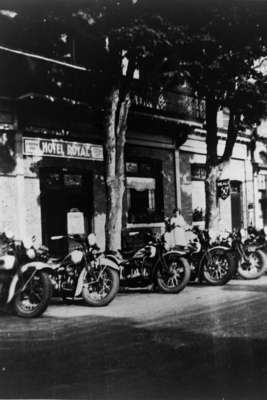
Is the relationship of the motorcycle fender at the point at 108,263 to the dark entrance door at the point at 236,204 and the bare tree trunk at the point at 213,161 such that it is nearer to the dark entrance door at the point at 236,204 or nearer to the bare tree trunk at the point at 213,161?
the bare tree trunk at the point at 213,161

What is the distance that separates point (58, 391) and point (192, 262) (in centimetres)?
658

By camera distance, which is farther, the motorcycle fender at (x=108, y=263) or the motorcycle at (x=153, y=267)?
the motorcycle at (x=153, y=267)

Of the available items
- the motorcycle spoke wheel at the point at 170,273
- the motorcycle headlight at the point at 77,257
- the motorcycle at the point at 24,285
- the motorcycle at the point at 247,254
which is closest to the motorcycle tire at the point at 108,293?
the motorcycle headlight at the point at 77,257

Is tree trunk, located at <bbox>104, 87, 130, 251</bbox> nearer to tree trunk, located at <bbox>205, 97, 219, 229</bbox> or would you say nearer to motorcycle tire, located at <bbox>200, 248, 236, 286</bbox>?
motorcycle tire, located at <bbox>200, 248, 236, 286</bbox>

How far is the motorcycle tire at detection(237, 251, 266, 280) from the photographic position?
436 inches

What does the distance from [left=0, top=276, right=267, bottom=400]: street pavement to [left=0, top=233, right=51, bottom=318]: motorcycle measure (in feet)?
0.71

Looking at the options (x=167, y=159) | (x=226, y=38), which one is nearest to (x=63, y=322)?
(x=226, y=38)

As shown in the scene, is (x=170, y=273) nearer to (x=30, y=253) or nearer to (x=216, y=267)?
(x=216, y=267)

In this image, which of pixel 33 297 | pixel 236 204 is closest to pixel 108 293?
pixel 33 297

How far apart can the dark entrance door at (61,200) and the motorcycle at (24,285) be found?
5.24 metres

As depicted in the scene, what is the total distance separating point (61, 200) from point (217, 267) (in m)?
4.98

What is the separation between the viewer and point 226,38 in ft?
34.7

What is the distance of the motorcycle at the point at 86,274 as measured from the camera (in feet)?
26.7

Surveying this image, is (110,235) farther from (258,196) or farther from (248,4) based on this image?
(258,196)
